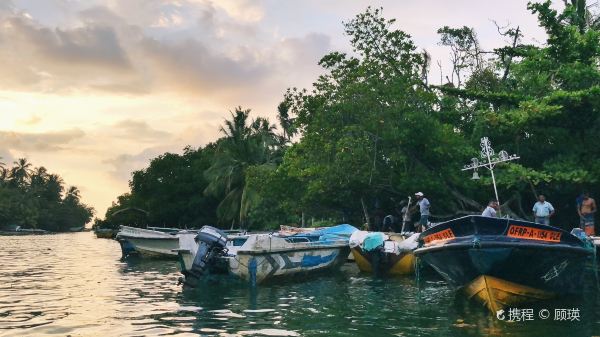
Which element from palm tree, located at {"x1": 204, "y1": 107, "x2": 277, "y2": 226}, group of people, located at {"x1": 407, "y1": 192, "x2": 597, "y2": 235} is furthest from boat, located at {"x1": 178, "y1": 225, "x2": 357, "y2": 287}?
palm tree, located at {"x1": 204, "y1": 107, "x2": 277, "y2": 226}

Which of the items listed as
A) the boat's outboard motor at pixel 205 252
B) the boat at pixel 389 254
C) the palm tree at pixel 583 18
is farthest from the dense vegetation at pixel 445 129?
the boat's outboard motor at pixel 205 252

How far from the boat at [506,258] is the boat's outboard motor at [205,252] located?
218 inches

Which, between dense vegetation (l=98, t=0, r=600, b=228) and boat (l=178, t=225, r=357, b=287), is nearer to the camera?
boat (l=178, t=225, r=357, b=287)

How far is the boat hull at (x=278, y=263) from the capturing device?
1456cm

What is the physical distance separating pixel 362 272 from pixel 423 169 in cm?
715

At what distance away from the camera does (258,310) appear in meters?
11.2

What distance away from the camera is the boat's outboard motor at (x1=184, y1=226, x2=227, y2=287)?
13.6 meters

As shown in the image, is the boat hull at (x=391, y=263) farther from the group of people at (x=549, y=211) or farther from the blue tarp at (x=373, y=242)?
the group of people at (x=549, y=211)

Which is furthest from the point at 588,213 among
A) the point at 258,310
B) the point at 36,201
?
the point at 36,201

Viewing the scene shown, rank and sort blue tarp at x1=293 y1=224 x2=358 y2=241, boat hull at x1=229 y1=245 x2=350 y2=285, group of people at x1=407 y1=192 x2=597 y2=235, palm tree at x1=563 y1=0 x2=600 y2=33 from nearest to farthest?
boat hull at x1=229 y1=245 x2=350 y2=285 → group of people at x1=407 y1=192 x2=597 y2=235 → blue tarp at x1=293 y1=224 x2=358 y2=241 → palm tree at x1=563 y1=0 x2=600 y2=33

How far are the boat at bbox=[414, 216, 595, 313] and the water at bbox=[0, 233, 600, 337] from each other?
0.45 m

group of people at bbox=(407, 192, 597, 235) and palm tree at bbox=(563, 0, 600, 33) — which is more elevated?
palm tree at bbox=(563, 0, 600, 33)

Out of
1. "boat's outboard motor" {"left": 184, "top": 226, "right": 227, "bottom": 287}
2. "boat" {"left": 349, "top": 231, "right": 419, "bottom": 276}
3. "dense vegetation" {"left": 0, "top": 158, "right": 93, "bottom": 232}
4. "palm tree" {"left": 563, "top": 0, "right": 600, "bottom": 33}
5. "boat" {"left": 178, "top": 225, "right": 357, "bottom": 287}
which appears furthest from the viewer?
"dense vegetation" {"left": 0, "top": 158, "right": 93, "bottom": 232}

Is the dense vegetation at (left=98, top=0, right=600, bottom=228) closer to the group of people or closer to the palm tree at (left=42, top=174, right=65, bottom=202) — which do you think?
the group of people
